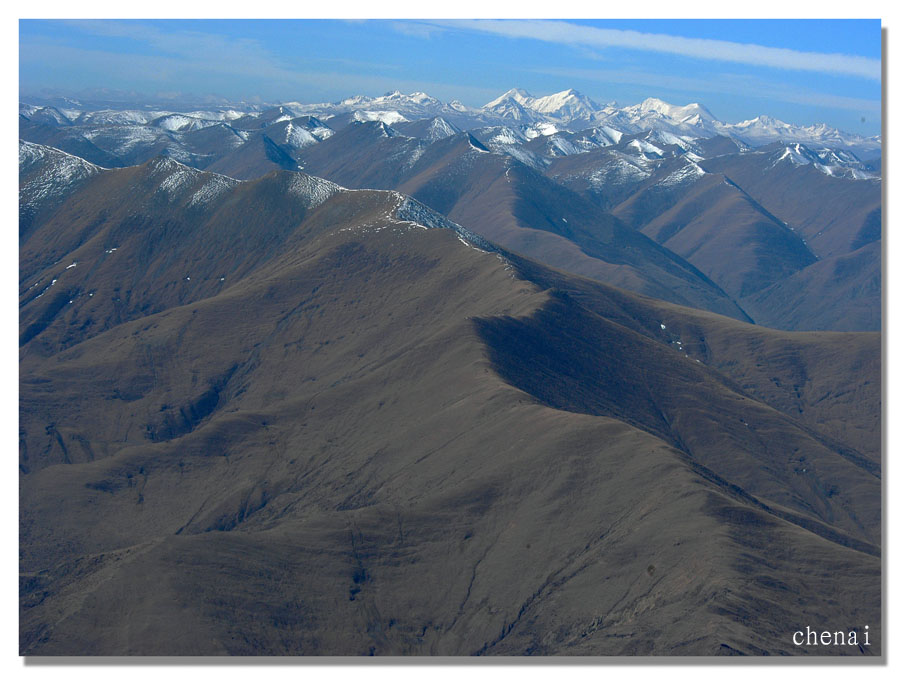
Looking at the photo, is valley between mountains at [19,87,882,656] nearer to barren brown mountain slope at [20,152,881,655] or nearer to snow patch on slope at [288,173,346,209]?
barren brown mountain slope at [20,152,881,655]

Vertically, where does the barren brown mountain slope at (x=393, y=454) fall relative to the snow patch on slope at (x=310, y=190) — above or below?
below

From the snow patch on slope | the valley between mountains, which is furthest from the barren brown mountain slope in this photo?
the snow patch on slope

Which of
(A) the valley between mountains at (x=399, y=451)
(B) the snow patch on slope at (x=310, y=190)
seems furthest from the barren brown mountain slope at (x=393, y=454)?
(B) the snow patch on slope at (x=310, y=190)

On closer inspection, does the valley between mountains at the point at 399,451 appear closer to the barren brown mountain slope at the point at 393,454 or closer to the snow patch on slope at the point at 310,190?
the barren brown mountain slope at the point at 393,454

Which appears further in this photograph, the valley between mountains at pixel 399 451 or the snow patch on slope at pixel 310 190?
the snow patch on slope at pixel 310 190

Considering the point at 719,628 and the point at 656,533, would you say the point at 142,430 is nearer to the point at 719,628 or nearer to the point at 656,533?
the point at 656,533

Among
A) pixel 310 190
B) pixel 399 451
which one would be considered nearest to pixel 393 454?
pixel 399 451
